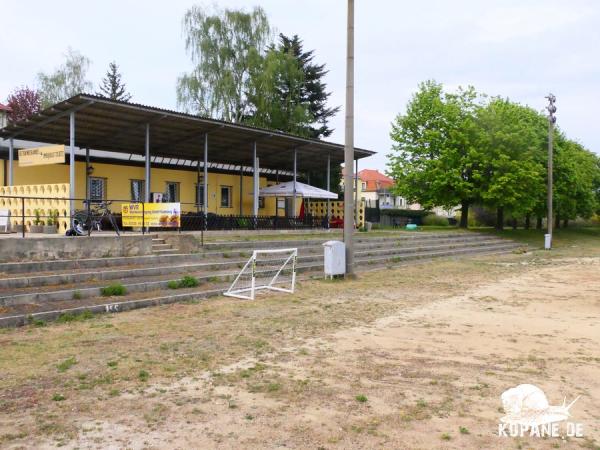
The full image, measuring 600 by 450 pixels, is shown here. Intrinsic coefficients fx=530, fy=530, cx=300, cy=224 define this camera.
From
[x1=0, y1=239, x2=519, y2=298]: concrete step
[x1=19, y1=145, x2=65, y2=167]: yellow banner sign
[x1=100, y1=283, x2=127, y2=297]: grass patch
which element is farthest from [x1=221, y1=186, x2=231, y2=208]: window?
[x1=100, y1=283, x2=127, y2=297]: grass patch

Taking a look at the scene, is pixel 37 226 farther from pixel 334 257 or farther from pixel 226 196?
pixel 226 196

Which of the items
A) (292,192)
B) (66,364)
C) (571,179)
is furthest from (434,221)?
(66,364)

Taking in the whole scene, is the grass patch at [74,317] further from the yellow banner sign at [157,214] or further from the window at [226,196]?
the window at [226,196]

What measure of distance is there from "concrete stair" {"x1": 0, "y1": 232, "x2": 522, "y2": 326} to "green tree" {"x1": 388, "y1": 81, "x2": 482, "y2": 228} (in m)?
16.6

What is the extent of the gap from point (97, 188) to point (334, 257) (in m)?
14.0

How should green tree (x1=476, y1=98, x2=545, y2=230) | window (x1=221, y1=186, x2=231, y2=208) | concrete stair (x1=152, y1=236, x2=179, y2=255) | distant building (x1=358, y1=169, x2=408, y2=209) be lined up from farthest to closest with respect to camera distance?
distant building (x1=358, y1=169, x2=408, y2=209) < green tree (x1=476, y1=98, x2=545, y2=230) < window (x1=221, y1=186, x2=231, y2=208) < concrete stair (x1=152, y1=236, x2=179, y2=255)

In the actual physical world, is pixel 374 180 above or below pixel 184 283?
above

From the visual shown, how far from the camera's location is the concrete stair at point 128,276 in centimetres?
854

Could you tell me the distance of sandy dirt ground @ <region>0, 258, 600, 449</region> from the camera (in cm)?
390

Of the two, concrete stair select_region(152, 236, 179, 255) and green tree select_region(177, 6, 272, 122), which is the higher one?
green tree select_region(177, 6, 272, 122)

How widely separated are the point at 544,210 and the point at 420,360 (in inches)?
1471

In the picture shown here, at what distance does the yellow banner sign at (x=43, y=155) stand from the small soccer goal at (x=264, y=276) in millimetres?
6337

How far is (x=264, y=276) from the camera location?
44.0 ft

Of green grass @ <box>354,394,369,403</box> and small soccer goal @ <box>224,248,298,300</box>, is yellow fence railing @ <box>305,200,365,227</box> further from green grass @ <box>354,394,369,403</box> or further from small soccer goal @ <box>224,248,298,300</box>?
green grass @ <box>354,394,369,403</box>
